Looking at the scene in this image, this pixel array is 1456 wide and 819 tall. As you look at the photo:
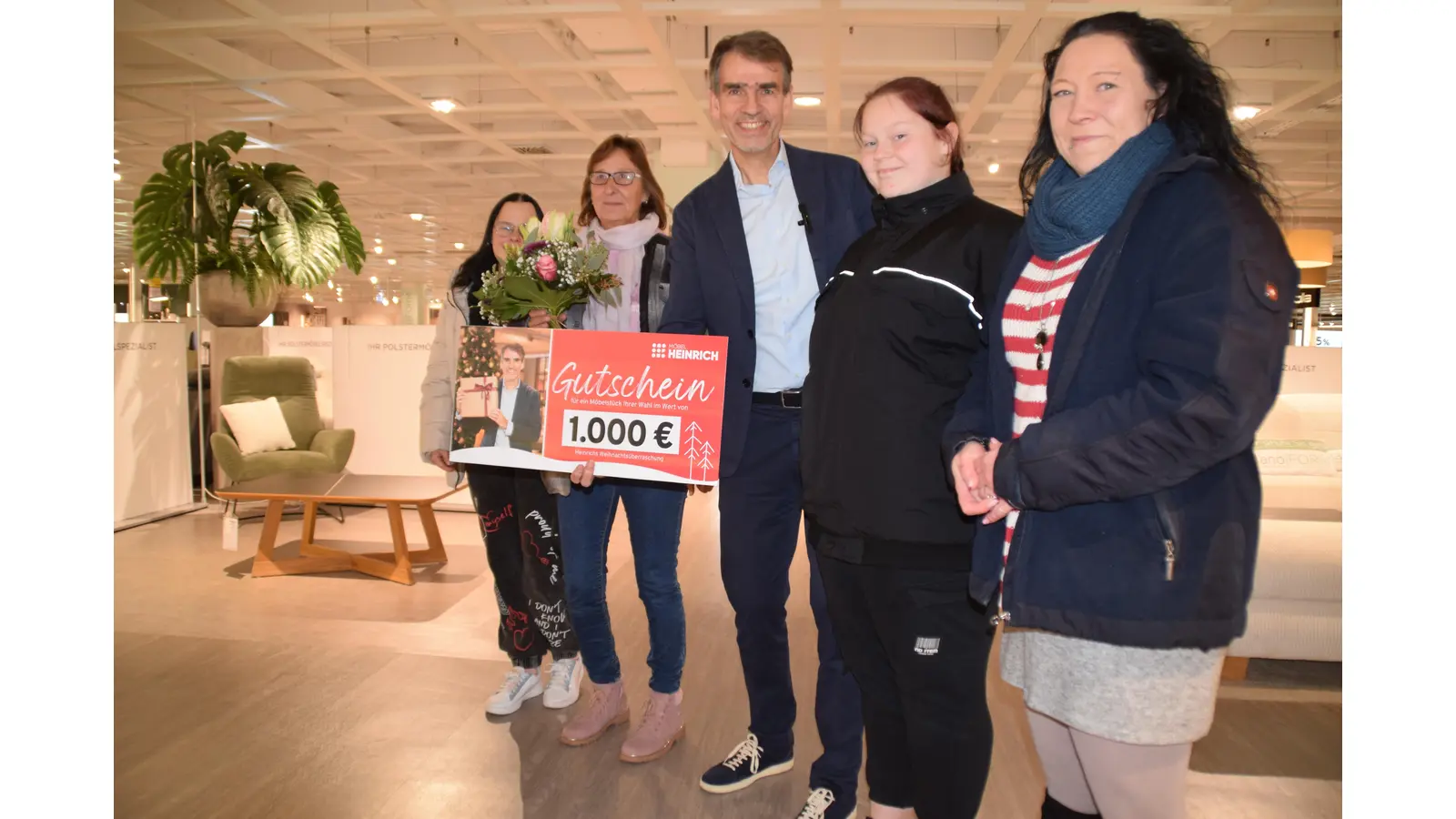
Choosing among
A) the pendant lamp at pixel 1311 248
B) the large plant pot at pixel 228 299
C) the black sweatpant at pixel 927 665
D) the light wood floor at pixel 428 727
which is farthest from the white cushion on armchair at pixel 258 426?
the pendant lamp at pixel 1311 248

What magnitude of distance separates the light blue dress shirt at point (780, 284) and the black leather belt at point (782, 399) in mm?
12

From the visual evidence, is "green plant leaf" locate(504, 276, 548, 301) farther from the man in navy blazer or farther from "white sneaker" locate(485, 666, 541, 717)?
"white sneaker" locate(485, 666, 541, 717)

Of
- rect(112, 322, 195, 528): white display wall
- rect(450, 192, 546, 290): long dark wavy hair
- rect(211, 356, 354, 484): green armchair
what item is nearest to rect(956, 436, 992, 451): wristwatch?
rect(450, 192, 546, 290): long dark wavy hair

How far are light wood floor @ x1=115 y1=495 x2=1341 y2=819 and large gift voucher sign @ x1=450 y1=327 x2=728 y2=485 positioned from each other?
0.88 metres

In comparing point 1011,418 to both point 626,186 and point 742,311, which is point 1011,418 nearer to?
point 742,311

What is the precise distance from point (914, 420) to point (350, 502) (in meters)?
4.02

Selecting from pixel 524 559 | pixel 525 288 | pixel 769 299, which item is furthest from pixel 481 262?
pixel 769 299

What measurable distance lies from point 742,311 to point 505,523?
1.26m

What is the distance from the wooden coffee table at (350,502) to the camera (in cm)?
457

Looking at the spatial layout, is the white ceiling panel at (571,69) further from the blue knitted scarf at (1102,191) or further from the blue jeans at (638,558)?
the blue knitted scarf at (1102,191)

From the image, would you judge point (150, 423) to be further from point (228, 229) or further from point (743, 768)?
point (743, 768)

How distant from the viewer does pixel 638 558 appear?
8.14 ft

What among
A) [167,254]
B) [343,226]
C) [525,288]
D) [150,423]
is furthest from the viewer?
[343,226]

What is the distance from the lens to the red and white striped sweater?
1.24 m
